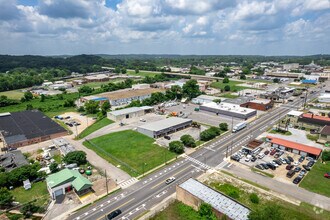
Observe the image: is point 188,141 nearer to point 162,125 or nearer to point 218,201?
point 162,125

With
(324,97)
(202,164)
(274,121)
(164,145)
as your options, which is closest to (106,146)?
(164,145)

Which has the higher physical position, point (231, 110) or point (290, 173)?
point (231, 110)

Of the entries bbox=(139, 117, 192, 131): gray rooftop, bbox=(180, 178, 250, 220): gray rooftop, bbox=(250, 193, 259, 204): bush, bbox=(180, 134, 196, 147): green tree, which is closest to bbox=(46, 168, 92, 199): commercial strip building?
bbox=(180, 178, 250, 220): gray rooftop

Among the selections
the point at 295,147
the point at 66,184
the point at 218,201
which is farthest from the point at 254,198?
the point at 66,184

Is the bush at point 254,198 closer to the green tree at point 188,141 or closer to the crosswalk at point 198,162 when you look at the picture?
the crosswalk at point 198,162

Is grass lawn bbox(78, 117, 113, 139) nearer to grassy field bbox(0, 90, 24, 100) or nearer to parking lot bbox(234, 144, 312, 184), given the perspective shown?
parking lot bbox(234, 144, 312, 184)
